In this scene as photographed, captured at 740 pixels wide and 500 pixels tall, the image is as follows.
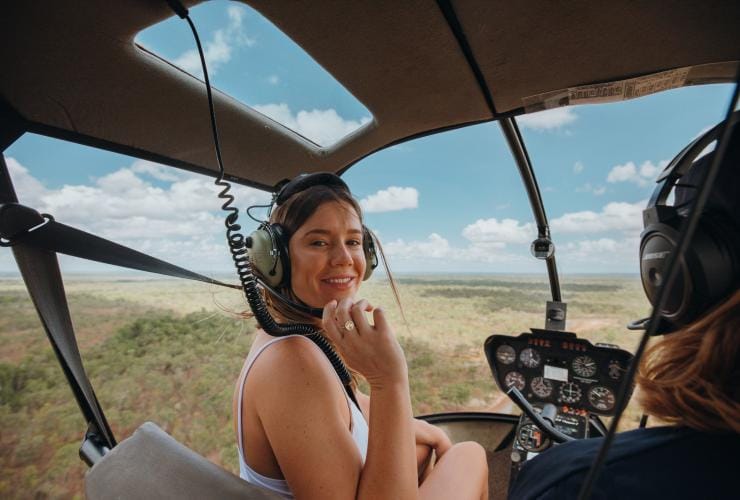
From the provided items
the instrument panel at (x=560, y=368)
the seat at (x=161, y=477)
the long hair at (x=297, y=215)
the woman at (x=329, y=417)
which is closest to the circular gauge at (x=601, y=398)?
the instrument panel at (x=560, y=368)

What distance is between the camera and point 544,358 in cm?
181

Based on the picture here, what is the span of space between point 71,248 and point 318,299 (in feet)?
2.54

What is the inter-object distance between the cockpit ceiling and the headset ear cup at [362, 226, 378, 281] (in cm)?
50

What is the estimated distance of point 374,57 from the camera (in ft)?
3.48

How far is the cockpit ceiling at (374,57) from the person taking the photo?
0.86m

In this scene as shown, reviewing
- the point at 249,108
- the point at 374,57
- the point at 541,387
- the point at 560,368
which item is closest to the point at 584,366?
the point at 560,368

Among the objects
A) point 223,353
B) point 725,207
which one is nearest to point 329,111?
point 725,207

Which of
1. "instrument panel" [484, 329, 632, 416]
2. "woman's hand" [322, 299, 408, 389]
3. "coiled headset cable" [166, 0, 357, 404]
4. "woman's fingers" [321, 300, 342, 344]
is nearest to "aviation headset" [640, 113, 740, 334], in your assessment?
"woman's hand" [322, 299, 408, 389]

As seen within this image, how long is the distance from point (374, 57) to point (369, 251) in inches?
26.0

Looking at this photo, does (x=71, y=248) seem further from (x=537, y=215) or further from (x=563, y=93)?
(x=537, y=215)

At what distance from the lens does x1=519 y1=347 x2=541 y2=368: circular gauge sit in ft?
6.00

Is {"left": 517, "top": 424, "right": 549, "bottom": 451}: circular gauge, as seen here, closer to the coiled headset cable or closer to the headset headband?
the coiled headset cable

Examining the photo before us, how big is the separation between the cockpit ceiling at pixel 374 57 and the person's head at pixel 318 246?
441 millimetres

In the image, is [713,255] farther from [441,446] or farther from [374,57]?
[441,446]
